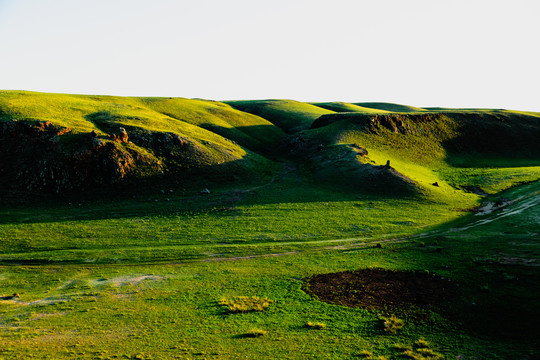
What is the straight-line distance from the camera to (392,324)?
25.0m

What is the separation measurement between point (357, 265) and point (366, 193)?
31998mm

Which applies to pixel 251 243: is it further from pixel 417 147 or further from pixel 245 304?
pixel 417 147

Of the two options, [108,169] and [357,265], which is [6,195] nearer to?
[108,169]

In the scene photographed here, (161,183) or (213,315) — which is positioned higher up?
(161,183)

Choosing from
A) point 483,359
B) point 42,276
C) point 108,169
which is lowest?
point 42,276

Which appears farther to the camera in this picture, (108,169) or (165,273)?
(108,169)

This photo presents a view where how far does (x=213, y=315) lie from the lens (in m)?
26.1

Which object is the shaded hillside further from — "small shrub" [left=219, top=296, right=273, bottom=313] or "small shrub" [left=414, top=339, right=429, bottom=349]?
"small shrub" [left=414, top=339, right=429, bottom=349]

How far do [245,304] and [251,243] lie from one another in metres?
15.9

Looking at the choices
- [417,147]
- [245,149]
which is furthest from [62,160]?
[417,147]

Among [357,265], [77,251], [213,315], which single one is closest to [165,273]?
[213,315]

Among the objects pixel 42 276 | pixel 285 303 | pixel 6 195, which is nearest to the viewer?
pixel 285 303

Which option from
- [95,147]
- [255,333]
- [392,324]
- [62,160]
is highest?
[95,147]

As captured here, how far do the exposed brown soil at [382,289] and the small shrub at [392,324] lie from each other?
1.96 meters
